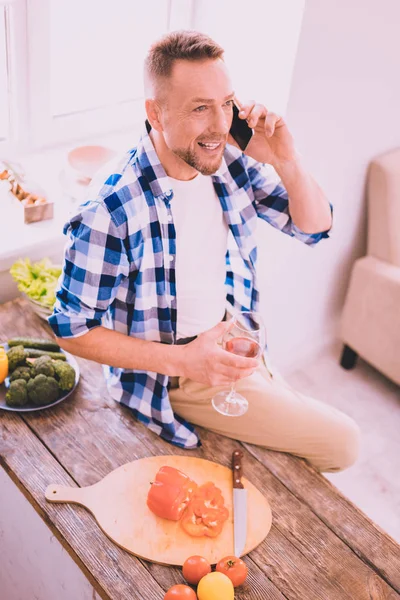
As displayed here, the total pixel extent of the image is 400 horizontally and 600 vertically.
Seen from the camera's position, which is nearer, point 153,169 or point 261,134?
point 153,169

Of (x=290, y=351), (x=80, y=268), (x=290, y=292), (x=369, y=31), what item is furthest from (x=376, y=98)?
(x=80, y=268)

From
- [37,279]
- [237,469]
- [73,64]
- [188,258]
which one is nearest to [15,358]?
[37,279]

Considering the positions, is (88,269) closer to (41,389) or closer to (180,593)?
(41,389)

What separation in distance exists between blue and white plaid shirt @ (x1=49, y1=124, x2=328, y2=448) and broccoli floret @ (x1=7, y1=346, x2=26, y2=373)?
0.77 ft

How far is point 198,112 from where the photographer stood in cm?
157

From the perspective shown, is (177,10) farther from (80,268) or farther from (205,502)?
(205,502)

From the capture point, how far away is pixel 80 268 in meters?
1.58

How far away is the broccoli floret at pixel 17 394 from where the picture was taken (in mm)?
1759

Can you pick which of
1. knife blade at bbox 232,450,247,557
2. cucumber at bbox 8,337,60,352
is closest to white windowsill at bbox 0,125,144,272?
cucumber at bbox 8,337,60,352

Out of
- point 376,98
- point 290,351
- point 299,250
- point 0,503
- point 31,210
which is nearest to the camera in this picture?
point 0,503

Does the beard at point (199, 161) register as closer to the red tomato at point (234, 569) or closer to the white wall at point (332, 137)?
the white wall at point (332, 137)

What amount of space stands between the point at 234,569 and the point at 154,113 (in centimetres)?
103

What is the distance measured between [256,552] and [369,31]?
5.58 ft

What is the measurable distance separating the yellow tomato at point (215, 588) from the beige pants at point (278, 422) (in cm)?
49
